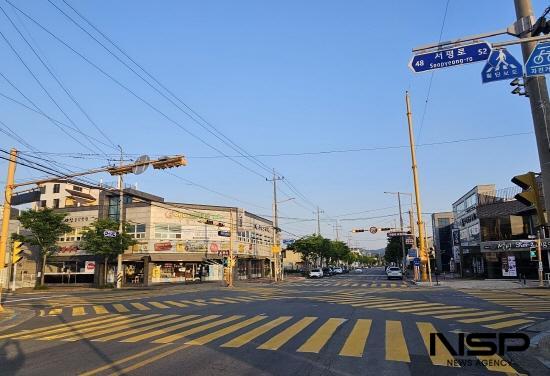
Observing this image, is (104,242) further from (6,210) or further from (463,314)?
(463,314)

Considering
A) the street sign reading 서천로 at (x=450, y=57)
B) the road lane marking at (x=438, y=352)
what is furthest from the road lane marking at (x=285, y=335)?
the street sign reading 서천로 at (x=450, y=57)

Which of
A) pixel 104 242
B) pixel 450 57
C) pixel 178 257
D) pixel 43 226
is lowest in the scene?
pixel 178 257

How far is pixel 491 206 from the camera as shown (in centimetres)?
4938

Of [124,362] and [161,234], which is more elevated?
[161,234]

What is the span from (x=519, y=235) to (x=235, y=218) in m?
33.9

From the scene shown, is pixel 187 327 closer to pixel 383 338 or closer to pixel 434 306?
pixel 383 338

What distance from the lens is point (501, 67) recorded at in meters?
8.83

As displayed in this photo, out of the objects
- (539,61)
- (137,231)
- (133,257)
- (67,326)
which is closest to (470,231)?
(137,231)

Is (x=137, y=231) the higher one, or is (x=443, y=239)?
(x=443, y=239)

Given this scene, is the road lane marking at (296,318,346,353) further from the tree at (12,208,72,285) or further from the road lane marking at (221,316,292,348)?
the tree at (12,208,72,285)

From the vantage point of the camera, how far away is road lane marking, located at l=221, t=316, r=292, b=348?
11297 millimetres

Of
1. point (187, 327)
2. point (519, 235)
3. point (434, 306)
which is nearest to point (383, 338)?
point (187, 327)

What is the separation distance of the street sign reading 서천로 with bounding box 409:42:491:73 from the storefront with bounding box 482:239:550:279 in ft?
131

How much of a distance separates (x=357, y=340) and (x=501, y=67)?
7.09m
